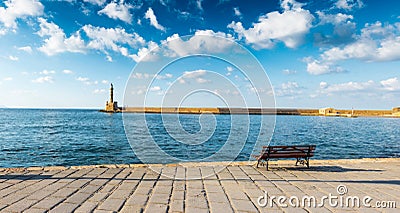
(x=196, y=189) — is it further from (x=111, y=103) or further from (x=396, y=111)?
(x=396, y=111)

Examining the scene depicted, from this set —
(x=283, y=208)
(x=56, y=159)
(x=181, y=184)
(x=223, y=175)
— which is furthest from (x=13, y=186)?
(x=56, y=159)

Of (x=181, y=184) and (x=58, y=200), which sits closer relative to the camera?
(x=58, y=200)

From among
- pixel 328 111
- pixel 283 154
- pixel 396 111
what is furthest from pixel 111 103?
pixel 396 111

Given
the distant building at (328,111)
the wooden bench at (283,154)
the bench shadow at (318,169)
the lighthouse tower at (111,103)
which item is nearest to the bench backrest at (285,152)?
the wooden bench at (283,154)

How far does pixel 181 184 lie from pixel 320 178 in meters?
3.59

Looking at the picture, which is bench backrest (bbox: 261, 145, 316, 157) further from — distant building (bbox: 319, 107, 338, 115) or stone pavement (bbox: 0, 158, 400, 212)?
distant building (bbox: 319, 107, 338, 115)

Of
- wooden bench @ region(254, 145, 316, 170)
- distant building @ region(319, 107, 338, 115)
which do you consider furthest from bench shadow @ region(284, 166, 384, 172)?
distant building @ region(319, 107, 338, 115)

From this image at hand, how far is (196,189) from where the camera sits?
5.24m

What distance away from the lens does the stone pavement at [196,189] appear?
4.29 meters

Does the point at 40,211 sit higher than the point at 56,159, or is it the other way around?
the point at 40,211

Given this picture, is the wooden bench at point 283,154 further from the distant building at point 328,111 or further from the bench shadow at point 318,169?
the distant building at point 328,111

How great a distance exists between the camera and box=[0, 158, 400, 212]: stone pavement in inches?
169

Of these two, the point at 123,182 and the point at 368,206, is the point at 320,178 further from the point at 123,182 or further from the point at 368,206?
the point at 123,182

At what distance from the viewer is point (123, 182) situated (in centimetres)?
561
